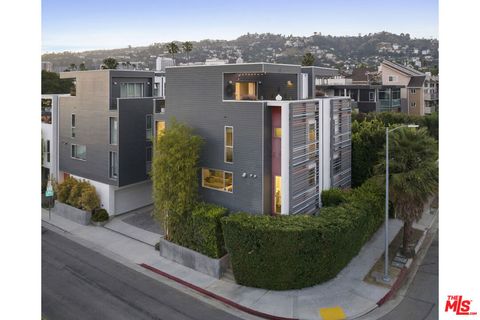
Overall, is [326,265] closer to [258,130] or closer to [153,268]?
[258,130]

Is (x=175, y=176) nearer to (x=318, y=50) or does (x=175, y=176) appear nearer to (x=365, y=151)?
(x=365, y=151)

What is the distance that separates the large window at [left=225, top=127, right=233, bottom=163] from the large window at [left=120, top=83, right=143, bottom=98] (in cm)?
1052

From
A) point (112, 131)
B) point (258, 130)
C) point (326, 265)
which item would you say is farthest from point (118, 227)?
point (326, 265)

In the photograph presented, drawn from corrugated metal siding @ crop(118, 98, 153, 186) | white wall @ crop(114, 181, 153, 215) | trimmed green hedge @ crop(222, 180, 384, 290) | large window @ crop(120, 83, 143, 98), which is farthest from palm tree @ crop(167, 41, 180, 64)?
trimmed green hedge @ crop(222, 180, 384, 290)

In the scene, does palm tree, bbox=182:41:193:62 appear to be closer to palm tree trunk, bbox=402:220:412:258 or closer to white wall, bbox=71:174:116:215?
→ white wall, bbox=71:174:116:215

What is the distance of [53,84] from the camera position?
54.8 m

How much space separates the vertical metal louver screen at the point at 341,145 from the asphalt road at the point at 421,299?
819 cm

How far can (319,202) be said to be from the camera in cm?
2459

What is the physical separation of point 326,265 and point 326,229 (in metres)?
1.73

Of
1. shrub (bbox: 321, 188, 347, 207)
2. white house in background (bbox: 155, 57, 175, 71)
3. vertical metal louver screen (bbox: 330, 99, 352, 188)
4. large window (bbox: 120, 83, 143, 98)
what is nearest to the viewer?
shrub (bbox: 321, 188, 347, 207)

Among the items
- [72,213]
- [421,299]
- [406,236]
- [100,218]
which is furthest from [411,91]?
[72,213]

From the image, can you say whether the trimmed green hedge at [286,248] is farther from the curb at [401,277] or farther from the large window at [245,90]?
the large window at [245,90]

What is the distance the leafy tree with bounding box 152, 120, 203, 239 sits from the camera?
840 inches

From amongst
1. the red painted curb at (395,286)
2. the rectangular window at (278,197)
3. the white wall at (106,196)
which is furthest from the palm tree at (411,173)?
the white wall at (106,196)
